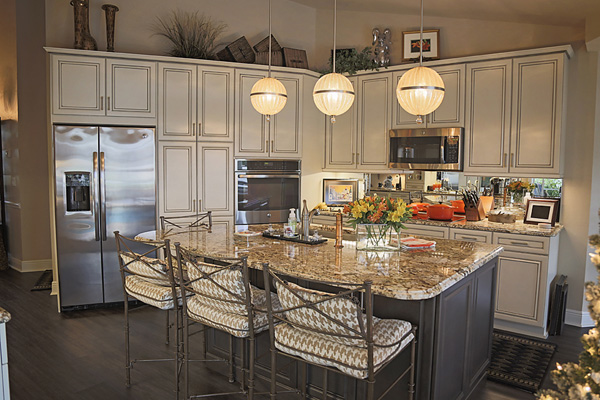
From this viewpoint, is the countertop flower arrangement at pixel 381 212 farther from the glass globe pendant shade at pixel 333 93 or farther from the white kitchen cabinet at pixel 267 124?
the white kitchen cabinet at pixel 267 124

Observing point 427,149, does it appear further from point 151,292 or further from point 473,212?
point 151,292

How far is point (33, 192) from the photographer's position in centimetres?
608

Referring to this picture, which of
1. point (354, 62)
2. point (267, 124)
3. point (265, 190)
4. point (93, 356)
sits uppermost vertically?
point (354, 62)

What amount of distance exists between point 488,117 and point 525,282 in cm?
159

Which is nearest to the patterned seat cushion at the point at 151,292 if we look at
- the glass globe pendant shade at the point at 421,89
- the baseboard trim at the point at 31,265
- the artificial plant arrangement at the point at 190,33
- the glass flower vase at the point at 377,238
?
the glass flower vase at the point at 377,238

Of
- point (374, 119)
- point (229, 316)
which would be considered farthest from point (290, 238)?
point (374, 119)

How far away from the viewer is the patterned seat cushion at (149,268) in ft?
8.95

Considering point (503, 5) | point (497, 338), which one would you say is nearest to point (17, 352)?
point (497, 338)

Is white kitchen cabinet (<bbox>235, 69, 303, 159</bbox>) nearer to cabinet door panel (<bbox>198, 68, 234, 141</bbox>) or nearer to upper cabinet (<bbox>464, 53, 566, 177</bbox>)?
cabinet door panel (<bbox>198, 68, 234, 141</bbox>)

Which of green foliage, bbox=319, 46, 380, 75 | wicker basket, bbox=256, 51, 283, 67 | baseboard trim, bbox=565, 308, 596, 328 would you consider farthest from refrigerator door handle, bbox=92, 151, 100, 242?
baseboard trim, bbox=565, 308, 596, 328

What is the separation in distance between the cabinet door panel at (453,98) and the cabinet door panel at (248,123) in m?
1.92

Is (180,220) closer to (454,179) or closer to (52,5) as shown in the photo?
(52,5)

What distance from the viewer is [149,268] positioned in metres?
2.76

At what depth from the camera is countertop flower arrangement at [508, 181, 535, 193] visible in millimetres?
4464
